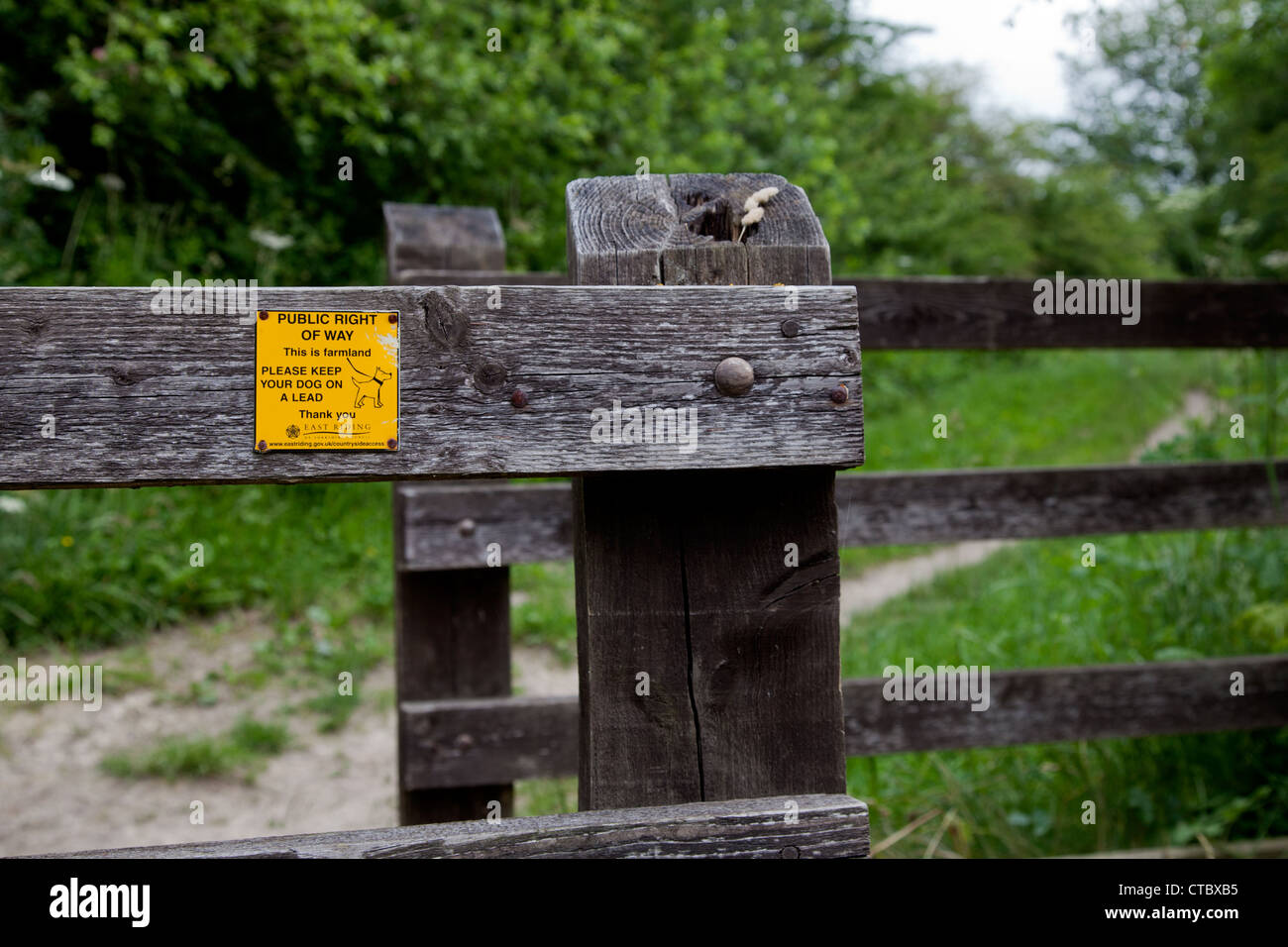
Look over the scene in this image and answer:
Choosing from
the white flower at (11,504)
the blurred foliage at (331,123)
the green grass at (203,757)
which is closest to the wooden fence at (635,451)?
the green grass at (203,757)

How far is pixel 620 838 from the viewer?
101 cm

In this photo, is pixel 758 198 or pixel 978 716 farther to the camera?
pixel 978 716

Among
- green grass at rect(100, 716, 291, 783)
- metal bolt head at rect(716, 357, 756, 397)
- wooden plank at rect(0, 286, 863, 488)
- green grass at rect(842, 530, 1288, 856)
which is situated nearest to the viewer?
wooden plank at rect(0, 286, 863, 488)

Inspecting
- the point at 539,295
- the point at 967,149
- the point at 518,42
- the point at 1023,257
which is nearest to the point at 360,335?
the point at 539,295

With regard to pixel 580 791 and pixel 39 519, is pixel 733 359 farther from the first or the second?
pixel 39 519

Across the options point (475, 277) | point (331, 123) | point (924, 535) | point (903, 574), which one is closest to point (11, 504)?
point (475, 277)

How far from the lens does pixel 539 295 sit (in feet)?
3.41

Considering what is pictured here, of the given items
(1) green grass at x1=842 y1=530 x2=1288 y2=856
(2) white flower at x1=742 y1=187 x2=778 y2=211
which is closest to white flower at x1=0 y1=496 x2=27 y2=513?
(1) green grass at x1=842 y1=530 x2=1288 y2=856

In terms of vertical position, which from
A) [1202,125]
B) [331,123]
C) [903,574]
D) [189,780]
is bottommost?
[189,780]

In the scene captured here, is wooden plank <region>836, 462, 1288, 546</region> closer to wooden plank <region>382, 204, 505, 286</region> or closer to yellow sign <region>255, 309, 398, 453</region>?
wooden plank <region>382, 204, 505, 286</region>

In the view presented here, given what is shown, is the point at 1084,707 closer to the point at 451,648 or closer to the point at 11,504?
the point at 451,648

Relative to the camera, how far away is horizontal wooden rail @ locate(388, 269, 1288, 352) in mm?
2758

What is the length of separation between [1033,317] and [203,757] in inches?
136

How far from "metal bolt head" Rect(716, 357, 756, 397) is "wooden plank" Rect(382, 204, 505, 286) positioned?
69.5 inches
